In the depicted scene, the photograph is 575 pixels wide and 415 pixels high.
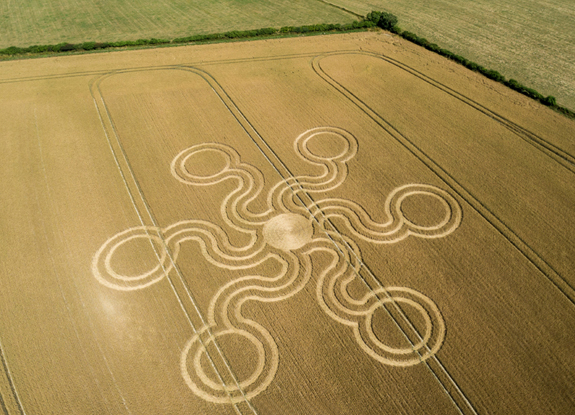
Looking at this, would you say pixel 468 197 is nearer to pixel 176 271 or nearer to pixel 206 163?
pixel 206 163

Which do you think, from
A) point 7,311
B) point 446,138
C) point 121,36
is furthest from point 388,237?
point 121,36

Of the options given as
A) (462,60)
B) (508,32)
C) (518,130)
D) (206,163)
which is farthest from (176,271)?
(508,32)

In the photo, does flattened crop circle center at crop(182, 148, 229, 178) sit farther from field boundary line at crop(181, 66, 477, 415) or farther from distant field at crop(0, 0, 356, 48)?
distant field at crop(0, 0, 356, 48)

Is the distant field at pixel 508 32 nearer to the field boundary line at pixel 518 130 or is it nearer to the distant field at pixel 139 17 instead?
the field boundary line at pixel 518 130

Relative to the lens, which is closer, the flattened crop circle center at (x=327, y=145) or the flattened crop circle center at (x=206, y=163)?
the flattened crop circle center at (x=206, y=163)

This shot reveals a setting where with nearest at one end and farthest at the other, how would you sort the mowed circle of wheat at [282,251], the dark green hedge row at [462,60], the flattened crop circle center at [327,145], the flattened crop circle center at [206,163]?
the mowed circle of wheat at [282,251] → the flattened crop circle center at [206,163] → the flattened crop circle center at [327,145] → the dark green hedge row at [462,60]

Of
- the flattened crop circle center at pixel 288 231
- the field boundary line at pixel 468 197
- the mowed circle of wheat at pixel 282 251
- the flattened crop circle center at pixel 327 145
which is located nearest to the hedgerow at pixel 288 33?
the field boundary line at pixel 468 197
